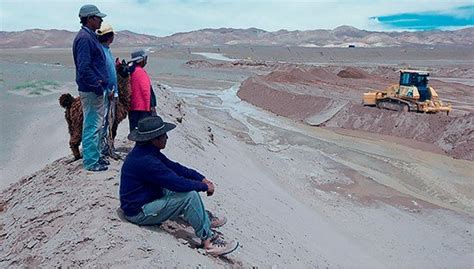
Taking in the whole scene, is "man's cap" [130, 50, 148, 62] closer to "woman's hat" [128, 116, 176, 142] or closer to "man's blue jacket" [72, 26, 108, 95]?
"man's blue jacket" [72, 26, 108, 95]

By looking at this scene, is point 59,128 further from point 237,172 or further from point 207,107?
point 207,107

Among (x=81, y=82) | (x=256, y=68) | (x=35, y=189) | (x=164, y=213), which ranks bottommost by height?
(x=256, y=68)

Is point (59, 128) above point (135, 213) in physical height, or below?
below

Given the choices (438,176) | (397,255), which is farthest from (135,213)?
(438,176)

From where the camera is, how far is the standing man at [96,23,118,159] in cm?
692

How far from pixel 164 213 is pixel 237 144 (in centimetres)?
1236

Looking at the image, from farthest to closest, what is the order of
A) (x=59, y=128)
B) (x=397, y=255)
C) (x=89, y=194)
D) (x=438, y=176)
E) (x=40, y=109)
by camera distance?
(x=40, y=109) → (x=438, y=176) → (x=59, y=128) → (x=397, y=255) → (x=89, y=194)

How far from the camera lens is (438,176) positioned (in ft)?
55.1

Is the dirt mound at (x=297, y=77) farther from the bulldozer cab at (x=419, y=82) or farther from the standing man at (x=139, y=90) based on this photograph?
the standing man at (x=139, y=90)

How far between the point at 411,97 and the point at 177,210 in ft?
70.4

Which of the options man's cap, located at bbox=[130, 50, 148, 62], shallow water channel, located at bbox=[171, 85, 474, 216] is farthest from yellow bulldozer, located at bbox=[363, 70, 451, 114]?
man's cap, located at bbox=[130, 50, 148, 62]

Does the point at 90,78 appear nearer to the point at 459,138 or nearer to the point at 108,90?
the point at 108,90

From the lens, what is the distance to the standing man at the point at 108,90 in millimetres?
6918

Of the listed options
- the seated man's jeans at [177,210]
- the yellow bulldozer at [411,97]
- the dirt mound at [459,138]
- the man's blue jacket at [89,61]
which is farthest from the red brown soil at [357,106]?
the seated man's jeans at [177,210]
